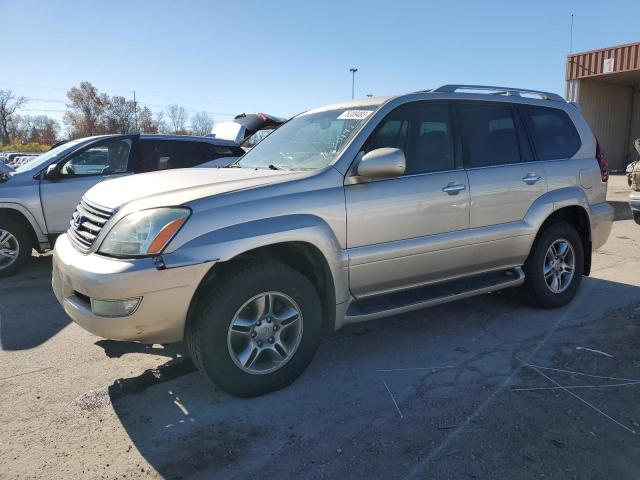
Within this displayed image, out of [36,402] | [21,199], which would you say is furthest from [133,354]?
[21,199]

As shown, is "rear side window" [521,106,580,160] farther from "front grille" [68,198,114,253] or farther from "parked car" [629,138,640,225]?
"parked car" [629,138,640,225]

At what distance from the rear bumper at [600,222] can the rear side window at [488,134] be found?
1162 millimetres

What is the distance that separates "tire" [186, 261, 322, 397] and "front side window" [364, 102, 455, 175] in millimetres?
1208

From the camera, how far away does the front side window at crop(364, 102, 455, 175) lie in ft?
12.2

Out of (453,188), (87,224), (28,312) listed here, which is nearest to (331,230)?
(453,188)

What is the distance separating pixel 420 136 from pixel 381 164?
0.78 meters

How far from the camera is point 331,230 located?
329 cm

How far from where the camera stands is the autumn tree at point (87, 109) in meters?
63.8

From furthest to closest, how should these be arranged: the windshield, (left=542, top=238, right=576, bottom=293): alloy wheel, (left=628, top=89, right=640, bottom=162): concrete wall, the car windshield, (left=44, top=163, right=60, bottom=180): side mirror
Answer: (left=628, top=89, right=640, bottom=162): concrete wall → the windshield → (left=44, top=163, right=60, bottom=180): side mirror → (left=542, top=238, right=576, bottom=293): alloy wheel → the car windshield

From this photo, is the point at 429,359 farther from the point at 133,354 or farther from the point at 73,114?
the point at 73,114

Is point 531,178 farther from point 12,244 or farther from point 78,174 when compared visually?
point 12,244

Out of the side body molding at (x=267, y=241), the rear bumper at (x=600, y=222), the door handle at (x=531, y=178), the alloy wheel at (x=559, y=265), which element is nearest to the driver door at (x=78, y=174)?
the side body molding at (x=267, y=241)

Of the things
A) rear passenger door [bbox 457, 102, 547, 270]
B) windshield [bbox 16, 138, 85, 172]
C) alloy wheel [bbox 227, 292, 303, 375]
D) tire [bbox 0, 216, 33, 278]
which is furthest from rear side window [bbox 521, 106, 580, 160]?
tire [bbox 0, 216, 33, 278]

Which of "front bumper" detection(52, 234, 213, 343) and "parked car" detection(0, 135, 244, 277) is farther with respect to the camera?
"parked car" detection(0, 135, 244, 277)
